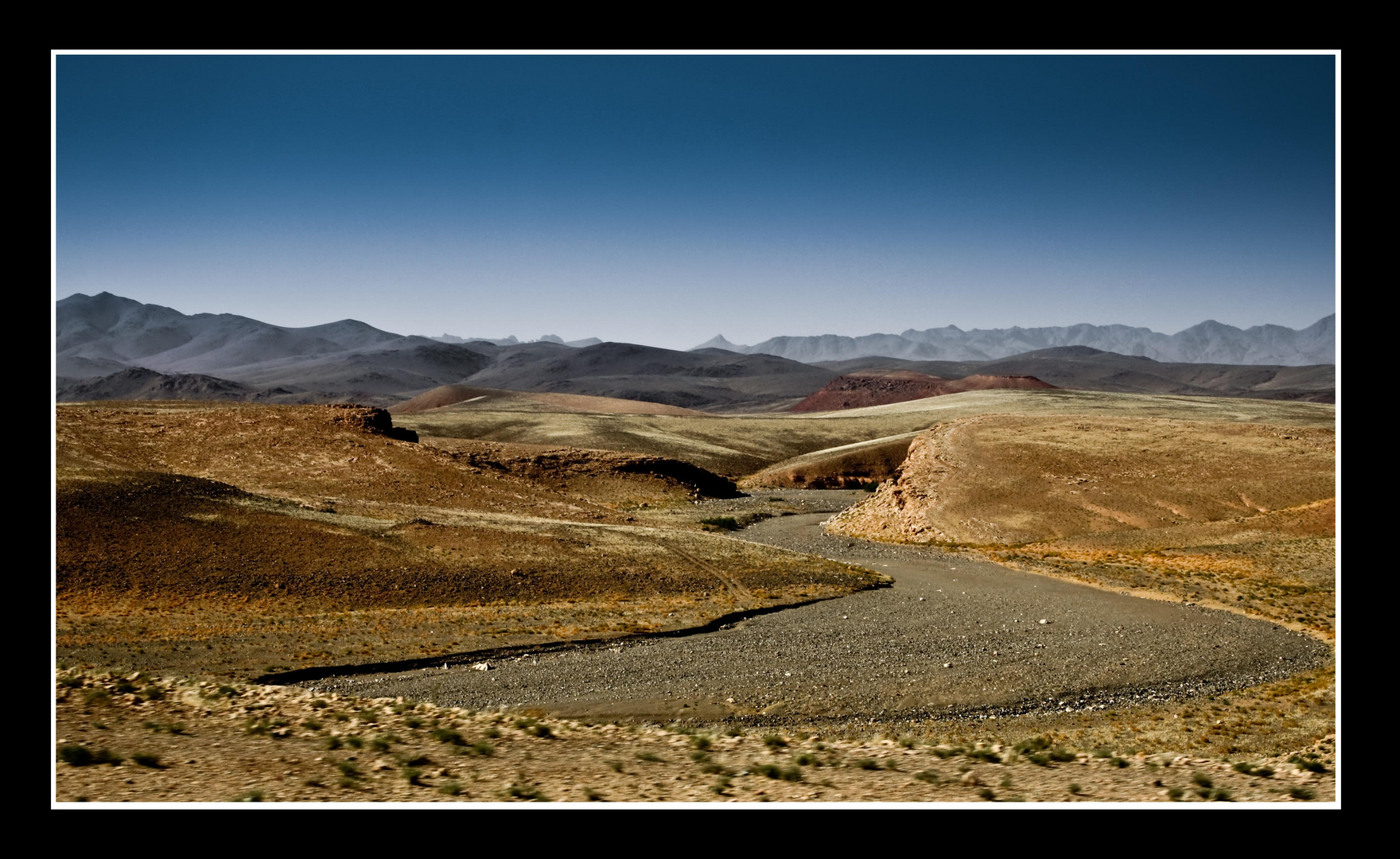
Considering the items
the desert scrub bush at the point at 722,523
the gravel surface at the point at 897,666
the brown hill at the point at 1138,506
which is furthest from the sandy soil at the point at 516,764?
the desert scrub bush at the point at 722,523

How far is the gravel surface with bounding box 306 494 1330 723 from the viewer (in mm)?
19672

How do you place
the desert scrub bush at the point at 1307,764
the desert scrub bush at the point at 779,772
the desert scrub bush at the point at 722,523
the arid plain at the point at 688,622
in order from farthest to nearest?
the desert scrub bush at the point at 722,523
the arid plain at the point at 688,622
the desert scrub bush at the point at 1307,764
the desert scrub bush at the point at 779,772

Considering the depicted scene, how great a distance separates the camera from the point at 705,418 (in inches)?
5192

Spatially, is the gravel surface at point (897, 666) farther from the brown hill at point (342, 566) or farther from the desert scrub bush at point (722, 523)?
the desert scrub bush at point (722, 523)

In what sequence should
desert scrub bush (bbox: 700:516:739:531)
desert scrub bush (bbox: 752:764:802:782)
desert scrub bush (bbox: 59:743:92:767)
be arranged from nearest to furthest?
desert scrub bush (bbox: 59:743:92:767)
desert scrub bush (bbox: 752:764:802:782)
desert scrub bush (bbox: 700:516:739:531)

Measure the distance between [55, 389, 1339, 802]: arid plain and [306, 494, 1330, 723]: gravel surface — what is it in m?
0.15

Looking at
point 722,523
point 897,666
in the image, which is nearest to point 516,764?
point 897,666

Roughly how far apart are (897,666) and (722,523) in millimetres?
31930

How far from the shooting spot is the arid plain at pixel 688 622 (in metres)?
11.4

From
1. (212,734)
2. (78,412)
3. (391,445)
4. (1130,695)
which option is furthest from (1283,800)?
(78,412)

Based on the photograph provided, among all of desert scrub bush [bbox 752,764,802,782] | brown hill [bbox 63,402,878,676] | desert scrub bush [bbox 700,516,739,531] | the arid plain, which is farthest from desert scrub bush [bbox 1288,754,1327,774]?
desert scrub bush [bbox 700,516,739,531]

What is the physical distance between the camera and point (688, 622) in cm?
2786

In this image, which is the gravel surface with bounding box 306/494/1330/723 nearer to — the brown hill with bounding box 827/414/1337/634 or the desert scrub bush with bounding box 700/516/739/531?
the brown hill with bounding box 827/414/1337/634

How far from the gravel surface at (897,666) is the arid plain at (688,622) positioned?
0.15m
